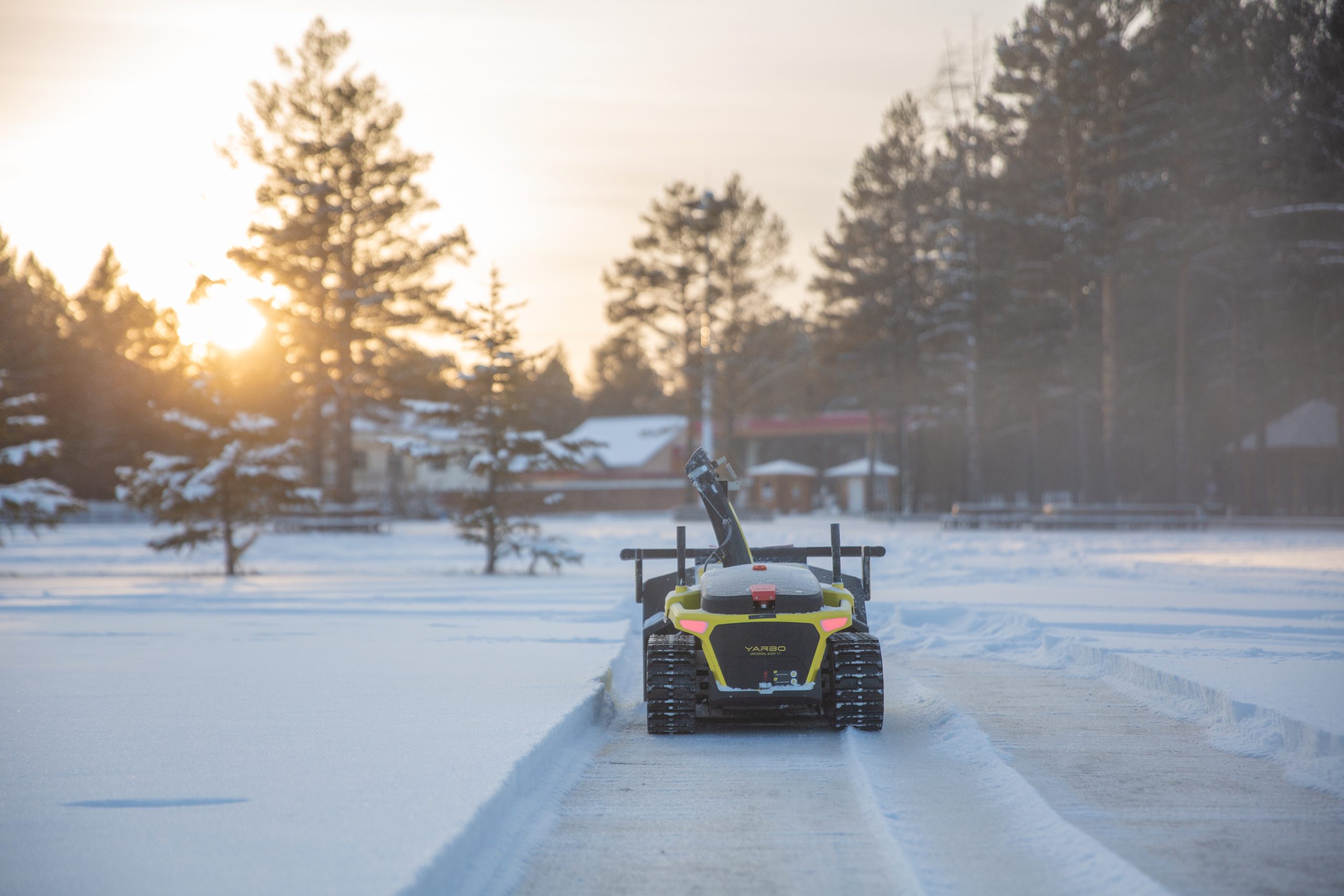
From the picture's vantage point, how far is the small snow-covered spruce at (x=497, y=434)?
22.7 metres

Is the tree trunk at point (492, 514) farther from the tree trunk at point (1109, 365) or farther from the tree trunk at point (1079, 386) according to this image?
the tree trunk at point (1079, 386)

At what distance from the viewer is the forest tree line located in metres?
39.4

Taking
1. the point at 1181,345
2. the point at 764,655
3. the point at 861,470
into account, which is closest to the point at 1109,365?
the point at 1181,345

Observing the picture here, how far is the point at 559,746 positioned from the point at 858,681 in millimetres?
1954

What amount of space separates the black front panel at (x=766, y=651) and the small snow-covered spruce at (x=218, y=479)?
1873 cm

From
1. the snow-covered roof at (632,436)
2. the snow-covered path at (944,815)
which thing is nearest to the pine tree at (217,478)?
the snow-covered path at (944,815)

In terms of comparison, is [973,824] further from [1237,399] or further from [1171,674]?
[1237,399]

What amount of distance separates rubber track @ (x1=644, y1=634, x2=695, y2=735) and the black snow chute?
1189 mm

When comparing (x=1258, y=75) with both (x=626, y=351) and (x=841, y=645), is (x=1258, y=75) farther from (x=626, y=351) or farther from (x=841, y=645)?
(x=841, y=645)

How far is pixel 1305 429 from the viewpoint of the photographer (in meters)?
49.8

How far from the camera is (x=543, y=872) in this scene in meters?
4.81

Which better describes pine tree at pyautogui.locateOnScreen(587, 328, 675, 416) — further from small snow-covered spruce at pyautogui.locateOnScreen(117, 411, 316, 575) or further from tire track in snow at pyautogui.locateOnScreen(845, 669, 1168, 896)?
tire track in snow at pyautogui.locateOnScreen(845, 669, 1168, 896)

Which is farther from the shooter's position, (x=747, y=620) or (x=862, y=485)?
(x=862, y=485)

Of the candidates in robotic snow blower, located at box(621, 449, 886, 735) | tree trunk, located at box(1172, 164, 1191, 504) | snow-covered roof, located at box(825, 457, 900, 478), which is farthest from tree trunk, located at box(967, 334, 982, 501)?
robotic snow blower, located at box(621, 449, 886, 735)
